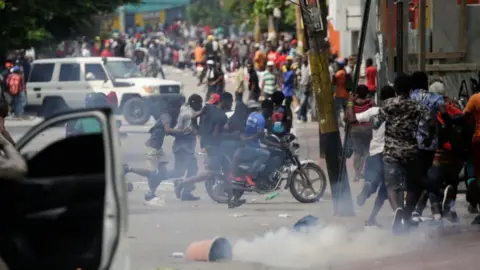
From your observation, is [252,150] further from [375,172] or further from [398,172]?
[398,172]

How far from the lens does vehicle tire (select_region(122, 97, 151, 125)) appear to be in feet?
104

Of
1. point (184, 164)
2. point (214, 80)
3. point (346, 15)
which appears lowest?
point (214, 80)

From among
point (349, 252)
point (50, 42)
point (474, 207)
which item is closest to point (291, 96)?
point (50, 42)

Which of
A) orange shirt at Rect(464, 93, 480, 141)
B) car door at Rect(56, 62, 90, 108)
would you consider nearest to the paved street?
orange shirt at Rect(464, 93, 480, 141)

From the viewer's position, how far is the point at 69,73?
33.0m

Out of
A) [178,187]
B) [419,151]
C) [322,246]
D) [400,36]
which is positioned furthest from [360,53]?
[178,187]

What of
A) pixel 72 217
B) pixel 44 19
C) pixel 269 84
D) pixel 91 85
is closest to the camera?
pixel 72 217

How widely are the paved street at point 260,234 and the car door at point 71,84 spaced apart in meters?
14.0

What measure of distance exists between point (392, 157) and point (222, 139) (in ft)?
14.9

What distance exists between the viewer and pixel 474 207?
574 inches

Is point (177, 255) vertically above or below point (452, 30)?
below

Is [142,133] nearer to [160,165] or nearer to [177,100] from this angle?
[177,100]

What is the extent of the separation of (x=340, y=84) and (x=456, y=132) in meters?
12.9

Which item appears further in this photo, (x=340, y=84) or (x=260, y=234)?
(x=340, y=84)
